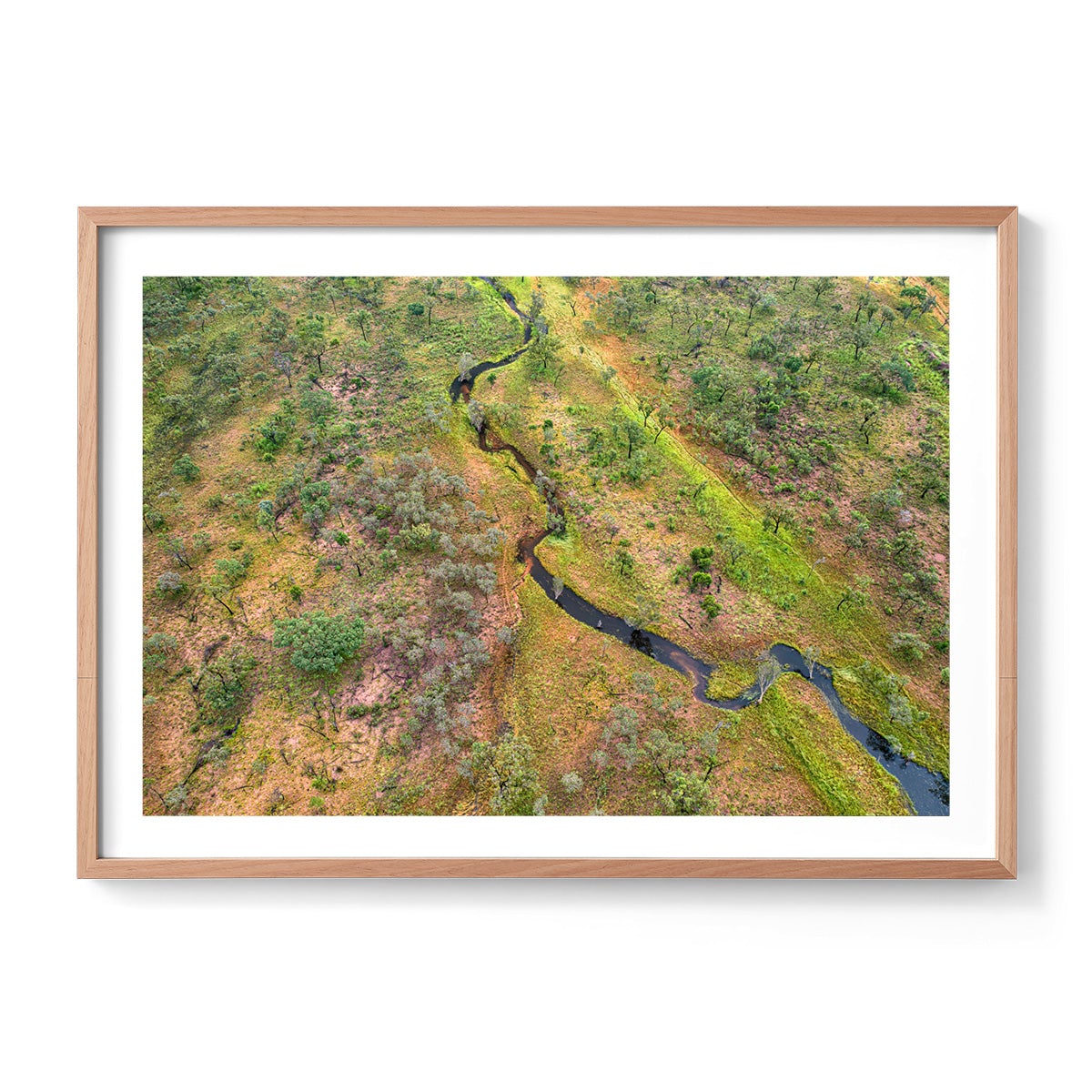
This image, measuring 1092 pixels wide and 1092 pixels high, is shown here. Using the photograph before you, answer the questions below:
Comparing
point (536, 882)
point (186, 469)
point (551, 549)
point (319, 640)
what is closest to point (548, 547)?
point (551, 549)

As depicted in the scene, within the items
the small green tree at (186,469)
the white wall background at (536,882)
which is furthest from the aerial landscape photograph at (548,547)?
the white wall background at (536,882)

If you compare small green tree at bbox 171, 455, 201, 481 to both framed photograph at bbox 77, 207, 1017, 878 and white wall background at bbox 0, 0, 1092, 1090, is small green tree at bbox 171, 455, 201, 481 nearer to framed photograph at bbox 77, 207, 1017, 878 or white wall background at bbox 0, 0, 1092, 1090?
framed photograph at bbox 77, 207, 1017, 878

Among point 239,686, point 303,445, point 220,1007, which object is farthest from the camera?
point 303,445
